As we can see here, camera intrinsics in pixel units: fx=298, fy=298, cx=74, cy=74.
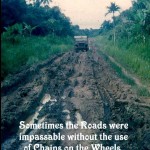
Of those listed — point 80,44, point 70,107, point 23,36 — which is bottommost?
point 70,107

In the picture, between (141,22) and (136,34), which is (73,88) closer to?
(141,22)

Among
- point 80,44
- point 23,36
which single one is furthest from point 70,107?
point 80,44

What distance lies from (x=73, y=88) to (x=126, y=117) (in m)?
4.21

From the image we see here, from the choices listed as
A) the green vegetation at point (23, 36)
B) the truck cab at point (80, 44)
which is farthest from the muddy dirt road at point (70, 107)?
the truck cab at point (80, 44)

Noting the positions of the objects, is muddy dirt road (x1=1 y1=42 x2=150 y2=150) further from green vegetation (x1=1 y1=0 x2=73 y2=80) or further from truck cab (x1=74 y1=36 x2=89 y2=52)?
truck cab (x1=74 y1=36 x2=89 y2=52)

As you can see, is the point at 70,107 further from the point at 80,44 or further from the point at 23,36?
the point at 80,44

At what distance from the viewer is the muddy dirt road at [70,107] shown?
24.2 ft

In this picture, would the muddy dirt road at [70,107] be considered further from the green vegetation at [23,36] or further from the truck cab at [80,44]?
the truck cab at [80,44]

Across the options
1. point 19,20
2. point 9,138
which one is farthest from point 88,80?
point 19,20

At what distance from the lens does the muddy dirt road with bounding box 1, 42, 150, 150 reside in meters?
7.38

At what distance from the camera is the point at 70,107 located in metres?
9.80

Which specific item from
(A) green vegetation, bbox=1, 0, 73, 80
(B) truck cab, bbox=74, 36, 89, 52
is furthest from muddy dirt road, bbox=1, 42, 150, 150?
(B) truck cab, bbox=74, 36, 89, 52

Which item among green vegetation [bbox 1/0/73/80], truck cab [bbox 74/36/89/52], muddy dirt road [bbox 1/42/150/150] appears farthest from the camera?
truck cab [bbox 74/36/89/52]

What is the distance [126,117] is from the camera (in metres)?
8.88
